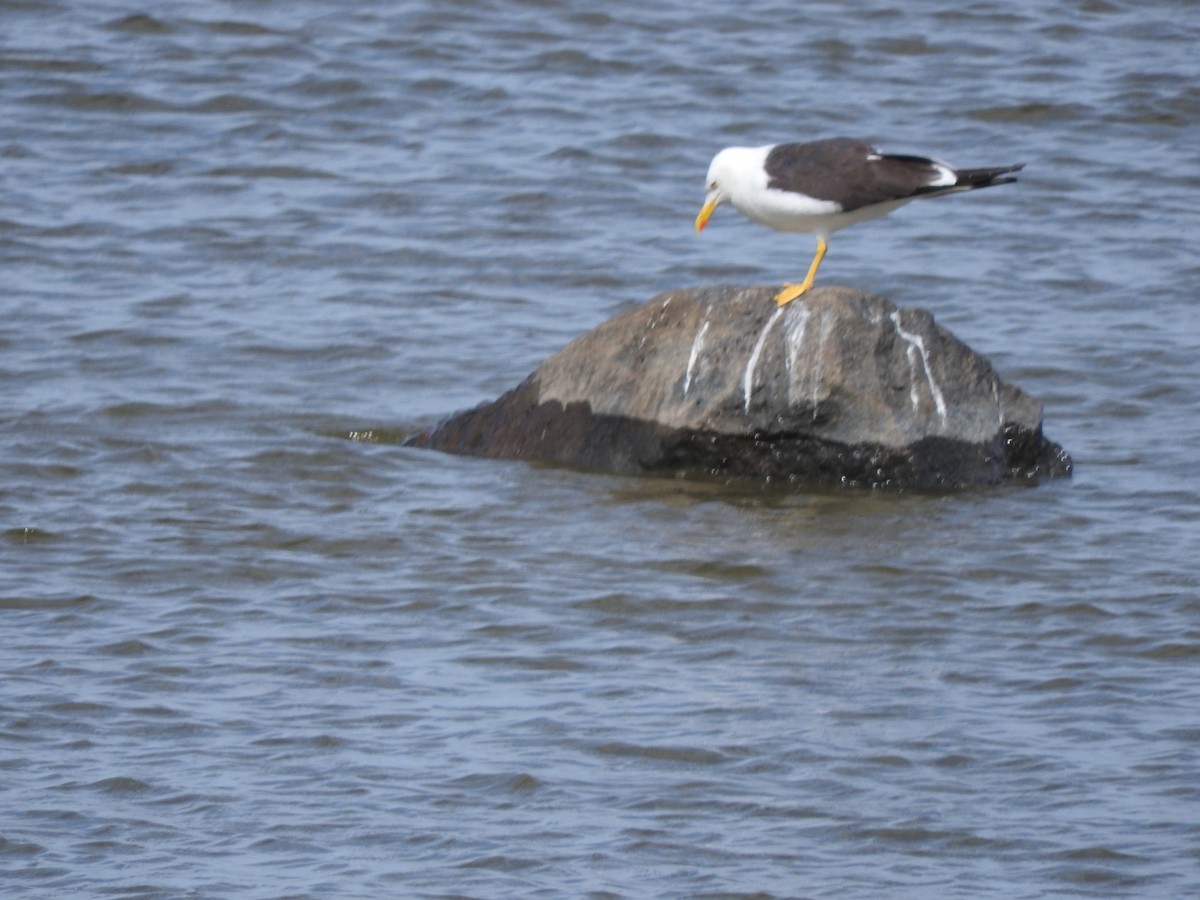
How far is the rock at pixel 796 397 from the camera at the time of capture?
785cm

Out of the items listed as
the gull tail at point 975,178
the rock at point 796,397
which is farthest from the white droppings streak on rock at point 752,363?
the gull tail at point 975,178

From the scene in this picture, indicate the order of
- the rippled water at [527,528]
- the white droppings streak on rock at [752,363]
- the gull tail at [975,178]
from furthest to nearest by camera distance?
the white droppings streak on rock at [752,363], the gull tail at [975,178], the rippled water at [527,528]

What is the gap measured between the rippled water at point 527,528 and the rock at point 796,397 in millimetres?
176

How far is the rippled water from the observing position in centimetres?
510

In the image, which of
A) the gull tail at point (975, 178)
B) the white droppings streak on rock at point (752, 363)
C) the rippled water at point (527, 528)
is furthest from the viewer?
the white droppings streak on rock at point (752, 363)

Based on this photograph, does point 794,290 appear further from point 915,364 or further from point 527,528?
point 527,528

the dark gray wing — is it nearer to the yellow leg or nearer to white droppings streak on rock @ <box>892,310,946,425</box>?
the yellow leg

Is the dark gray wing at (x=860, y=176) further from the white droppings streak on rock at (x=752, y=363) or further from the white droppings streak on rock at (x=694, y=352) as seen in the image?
the white droppings streak on rock at (x=694, y=352)

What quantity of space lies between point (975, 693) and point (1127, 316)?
515 cm

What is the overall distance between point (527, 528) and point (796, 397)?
1.12m

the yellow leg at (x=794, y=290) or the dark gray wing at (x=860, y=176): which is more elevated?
the dark gray wing at (x=860, y=176)

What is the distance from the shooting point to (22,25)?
15828 millimetres

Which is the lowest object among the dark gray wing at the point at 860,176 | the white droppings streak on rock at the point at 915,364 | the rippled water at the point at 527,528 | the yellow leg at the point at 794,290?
the rippled water at the point at 527,528

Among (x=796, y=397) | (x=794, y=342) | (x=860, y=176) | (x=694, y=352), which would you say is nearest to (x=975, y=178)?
(x=860, y=176)
